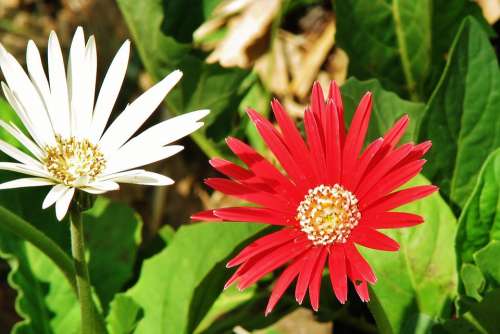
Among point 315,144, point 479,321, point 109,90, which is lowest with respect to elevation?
point 479,321

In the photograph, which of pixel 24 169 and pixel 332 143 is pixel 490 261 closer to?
pixel 332 143

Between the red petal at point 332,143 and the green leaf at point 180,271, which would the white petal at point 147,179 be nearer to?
the red petal at point 332,143

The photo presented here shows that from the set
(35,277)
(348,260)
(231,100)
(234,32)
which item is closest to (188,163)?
(234,32)

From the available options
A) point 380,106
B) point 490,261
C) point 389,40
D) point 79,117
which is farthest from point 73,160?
point 389,40

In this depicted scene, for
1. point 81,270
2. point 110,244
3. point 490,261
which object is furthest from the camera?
point 110,244

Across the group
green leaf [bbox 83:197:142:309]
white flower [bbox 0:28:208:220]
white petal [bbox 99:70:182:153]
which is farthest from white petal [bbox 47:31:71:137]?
green leaf [bbox 83:197:142:309]
